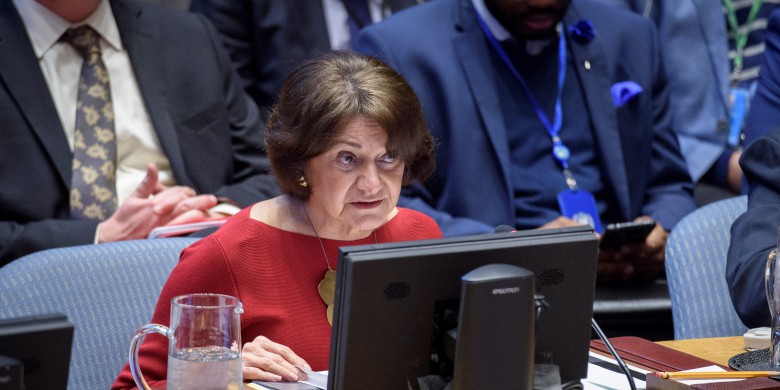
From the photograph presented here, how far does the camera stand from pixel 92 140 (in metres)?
3.55

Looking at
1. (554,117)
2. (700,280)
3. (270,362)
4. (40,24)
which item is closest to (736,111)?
(554,117)

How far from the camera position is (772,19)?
14.1 feet

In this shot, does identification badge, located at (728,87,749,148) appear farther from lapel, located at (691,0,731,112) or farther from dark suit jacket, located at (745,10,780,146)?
dark suit jacket, located at (745,10,780,146)

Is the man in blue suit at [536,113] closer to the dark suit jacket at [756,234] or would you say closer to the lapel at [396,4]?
the lapel at [396,4]

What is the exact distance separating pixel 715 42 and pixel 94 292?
306 centimetres

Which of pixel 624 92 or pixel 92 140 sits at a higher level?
pixel 624 92

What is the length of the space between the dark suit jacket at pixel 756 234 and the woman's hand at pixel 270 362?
41.1 inches

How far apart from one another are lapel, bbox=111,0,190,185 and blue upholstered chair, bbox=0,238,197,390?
1.16 meters

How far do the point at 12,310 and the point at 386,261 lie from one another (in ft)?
3.15

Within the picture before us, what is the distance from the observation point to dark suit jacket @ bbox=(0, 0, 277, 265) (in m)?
3.39

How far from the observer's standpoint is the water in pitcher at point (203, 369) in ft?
5.62

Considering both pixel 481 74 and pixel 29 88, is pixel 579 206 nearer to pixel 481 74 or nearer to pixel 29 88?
pixel 481 74

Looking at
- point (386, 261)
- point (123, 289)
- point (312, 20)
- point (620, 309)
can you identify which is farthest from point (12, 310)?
point (312, 20)

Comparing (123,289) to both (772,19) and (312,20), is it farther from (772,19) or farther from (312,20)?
(772,19)
